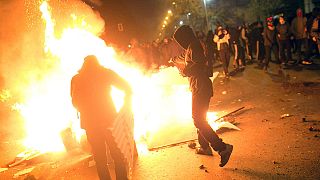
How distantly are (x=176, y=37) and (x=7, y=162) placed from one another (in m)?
5.56

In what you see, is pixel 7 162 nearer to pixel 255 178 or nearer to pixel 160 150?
pixel 160 150

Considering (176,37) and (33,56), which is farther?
(33,56)

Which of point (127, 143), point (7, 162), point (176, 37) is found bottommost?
point (7, 162)

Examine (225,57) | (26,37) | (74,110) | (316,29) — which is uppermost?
(26,37)

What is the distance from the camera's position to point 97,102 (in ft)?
15.8

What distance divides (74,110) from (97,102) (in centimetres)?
398

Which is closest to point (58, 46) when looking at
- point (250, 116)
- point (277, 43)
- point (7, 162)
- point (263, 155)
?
point (7, 162)

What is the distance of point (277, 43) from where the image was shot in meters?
13.9

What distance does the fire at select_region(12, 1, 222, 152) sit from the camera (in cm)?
828

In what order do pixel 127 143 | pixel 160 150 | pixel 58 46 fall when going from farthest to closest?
pixel 58 46 → pixel 160 150 → pixel 127 143

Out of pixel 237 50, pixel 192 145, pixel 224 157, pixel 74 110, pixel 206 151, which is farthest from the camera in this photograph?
pixel 237 50

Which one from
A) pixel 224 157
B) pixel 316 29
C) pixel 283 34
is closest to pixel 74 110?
pixel 224 157

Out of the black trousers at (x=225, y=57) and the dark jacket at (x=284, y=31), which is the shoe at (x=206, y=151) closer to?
the black trousers at (x=225, y=57)

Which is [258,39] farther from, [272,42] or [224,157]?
[224,157]
